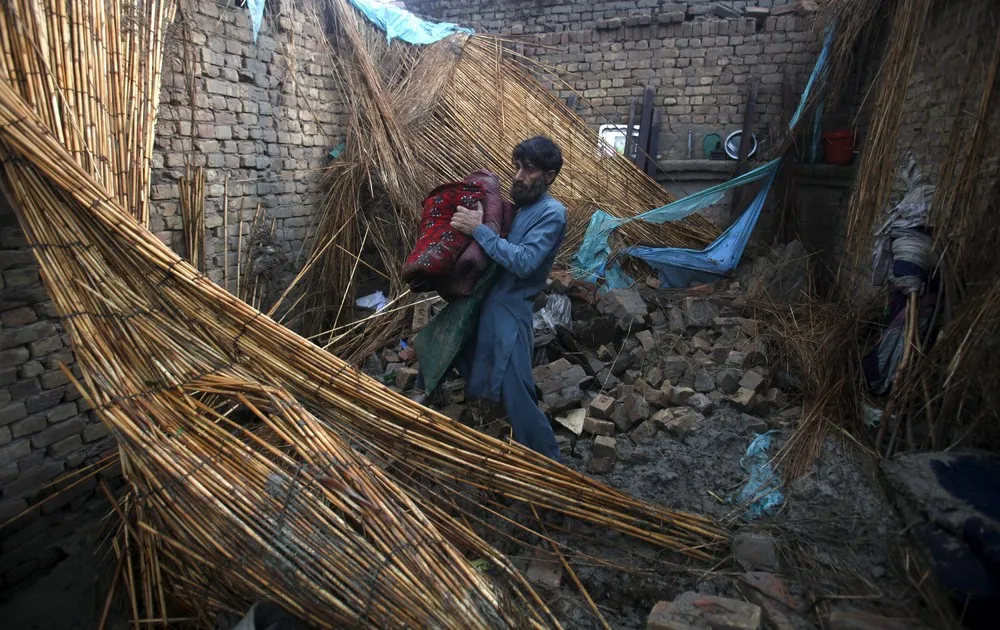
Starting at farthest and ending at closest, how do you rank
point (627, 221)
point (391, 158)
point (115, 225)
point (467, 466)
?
point (627, 221), point (391, 158), point (467, 466), point (115, 225)

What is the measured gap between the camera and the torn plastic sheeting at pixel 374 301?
518cm

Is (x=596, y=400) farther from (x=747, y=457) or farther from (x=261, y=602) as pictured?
(x=261, y=602)

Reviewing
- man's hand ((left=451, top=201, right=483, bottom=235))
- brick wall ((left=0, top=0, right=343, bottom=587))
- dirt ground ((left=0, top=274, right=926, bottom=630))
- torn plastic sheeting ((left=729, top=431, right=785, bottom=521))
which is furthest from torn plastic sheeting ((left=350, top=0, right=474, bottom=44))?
torn plastic sheeting ((left=729, top=431, right=785, bottom=521))

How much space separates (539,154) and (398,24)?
431 centimetres

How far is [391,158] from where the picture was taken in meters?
5.30

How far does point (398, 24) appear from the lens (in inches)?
241

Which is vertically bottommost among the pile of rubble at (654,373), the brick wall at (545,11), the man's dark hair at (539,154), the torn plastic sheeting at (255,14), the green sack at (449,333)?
the pile of rubble at (654,373)

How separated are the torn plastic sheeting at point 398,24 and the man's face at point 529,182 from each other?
403 cm

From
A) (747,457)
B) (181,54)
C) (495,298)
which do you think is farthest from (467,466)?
(181,54)

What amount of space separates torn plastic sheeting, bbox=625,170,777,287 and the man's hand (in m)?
3.24

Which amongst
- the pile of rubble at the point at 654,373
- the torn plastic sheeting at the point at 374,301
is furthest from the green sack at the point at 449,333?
the torn plastic sheeting at the point at 374,301

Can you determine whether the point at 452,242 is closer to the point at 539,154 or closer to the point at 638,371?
the point at 539,154

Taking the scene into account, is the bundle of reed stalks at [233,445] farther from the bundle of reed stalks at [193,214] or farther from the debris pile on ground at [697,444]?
the bundle of reed stalks at [193,214]

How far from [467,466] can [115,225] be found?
5.08ft
